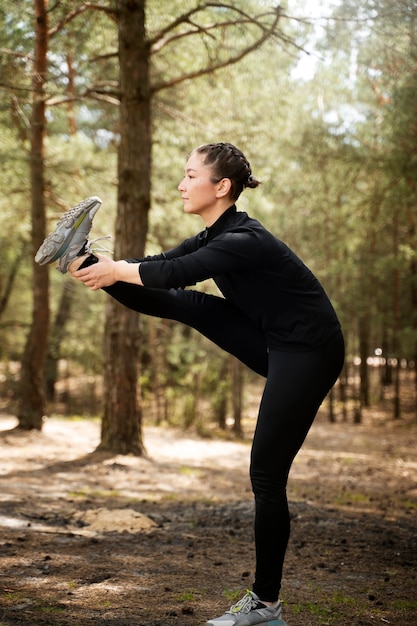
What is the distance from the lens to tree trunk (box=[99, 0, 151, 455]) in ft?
27.5

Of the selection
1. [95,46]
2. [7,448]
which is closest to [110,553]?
[7,448]

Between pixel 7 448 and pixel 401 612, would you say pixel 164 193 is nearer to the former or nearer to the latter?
pixel 7 448

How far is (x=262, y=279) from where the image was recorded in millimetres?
2912

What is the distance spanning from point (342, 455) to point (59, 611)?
9.13m

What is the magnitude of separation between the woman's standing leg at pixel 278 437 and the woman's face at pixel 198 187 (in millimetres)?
780

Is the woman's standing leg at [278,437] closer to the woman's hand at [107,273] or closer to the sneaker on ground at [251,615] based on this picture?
the sneaker on ground at [251,615]

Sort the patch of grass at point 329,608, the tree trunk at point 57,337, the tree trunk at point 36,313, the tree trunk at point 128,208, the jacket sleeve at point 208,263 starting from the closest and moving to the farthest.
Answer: the jacket sleeve at point 208,263 < the patch of grass at point 329,608 < the tree trunk at point 128,208 < the tree trunk at point 36,313 < the tree trunk at point 57,337

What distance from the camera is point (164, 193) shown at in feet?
43.2

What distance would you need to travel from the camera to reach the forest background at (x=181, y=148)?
8.42 m

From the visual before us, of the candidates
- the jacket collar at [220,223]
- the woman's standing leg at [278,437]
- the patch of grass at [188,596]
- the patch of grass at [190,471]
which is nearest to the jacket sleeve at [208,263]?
the jacket collar at [220,223]

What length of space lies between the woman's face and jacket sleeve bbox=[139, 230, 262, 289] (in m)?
Answer: 0.31

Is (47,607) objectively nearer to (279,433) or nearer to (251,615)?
(251,615)

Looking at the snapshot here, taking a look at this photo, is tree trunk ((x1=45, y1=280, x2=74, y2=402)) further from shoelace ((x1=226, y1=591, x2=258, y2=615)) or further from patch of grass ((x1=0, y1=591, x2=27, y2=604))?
shoelace ((x1=226, y1=591, x2=258, y2=615))

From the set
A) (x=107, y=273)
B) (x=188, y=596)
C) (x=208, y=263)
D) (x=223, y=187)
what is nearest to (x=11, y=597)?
(x=188, y=596)
